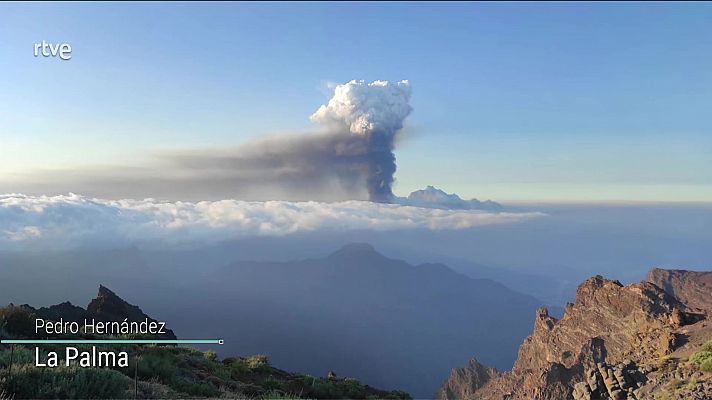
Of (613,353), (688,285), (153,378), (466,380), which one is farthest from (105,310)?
(688,285)

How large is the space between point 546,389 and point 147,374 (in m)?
70.1

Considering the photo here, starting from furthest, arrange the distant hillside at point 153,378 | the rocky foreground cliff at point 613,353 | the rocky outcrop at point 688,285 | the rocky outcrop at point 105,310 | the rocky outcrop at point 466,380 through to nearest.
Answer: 1. the rocky outcrop at point 688,285
2. the rocky outcrop at point 466,380
3. the rocky outcrop at point 105,310
4. the rocky foreground cliff at point 613,353
5. the distant hillside at point 153,378

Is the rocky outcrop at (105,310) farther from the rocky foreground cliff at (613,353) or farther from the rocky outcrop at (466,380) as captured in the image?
the rocky outcrop at (466,380)

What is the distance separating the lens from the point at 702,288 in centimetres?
18712

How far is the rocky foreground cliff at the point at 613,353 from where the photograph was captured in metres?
17.0

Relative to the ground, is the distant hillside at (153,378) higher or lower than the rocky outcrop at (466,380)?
higher

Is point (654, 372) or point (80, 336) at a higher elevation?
point (80, 336)

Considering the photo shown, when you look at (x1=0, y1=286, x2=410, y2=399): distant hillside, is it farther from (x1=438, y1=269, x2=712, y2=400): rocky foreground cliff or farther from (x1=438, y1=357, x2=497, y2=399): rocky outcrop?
(x1=438, y1=357, x2=497, y2=399): rocky outcrop

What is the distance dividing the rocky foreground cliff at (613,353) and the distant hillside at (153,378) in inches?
458

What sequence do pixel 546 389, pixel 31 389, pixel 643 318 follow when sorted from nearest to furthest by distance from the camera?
pixel 31 389, pixel 546 389, pixel 643 318

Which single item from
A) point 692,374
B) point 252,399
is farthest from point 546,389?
point 252,399

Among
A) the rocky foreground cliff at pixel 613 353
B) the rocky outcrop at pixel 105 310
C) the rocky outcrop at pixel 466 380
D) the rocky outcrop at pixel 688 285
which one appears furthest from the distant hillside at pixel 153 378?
the rocky outcrop at pixel 688 285

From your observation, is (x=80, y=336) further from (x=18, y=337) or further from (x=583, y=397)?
(x=583, y=397)

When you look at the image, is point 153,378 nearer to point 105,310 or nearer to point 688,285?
point 105,310
